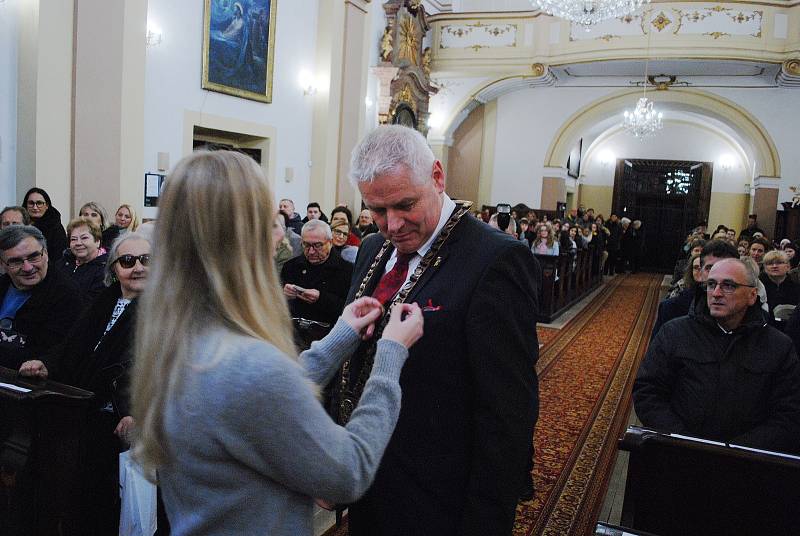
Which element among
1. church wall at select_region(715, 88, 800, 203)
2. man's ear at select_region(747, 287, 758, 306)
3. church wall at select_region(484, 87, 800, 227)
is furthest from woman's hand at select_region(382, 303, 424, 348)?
church wall at select_region(715, 88, 800, 203)

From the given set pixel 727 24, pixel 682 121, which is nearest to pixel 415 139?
pixel 727 24

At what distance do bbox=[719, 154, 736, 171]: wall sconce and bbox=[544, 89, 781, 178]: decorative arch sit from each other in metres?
3.62

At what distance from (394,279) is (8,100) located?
5.94m

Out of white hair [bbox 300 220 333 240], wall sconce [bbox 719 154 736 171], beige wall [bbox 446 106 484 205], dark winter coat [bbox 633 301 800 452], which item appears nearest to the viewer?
dark winter coat [bbox 633 301 800 452]

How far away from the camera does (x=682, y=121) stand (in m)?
18.7

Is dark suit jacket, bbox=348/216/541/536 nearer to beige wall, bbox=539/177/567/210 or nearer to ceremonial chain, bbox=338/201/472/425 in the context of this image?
ceremonial chain, bbox=338/201/472/425

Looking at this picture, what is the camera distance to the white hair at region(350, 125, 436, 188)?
5.10ft

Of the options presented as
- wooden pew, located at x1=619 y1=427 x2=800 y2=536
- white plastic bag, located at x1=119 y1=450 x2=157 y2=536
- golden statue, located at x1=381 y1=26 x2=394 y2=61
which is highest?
golden statue, located at x1=381 y1=26 x2=394 y2=61

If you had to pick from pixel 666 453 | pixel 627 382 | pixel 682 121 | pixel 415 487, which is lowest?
pixel 627 382

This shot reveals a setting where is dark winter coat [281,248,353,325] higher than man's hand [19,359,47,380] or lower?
higher

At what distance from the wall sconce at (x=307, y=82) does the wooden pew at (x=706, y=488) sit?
28.4 ft

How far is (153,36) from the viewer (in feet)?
24.3

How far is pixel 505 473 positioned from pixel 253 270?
0.76m

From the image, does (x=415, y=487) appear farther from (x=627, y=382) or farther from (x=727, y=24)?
(x=727, y=24)
